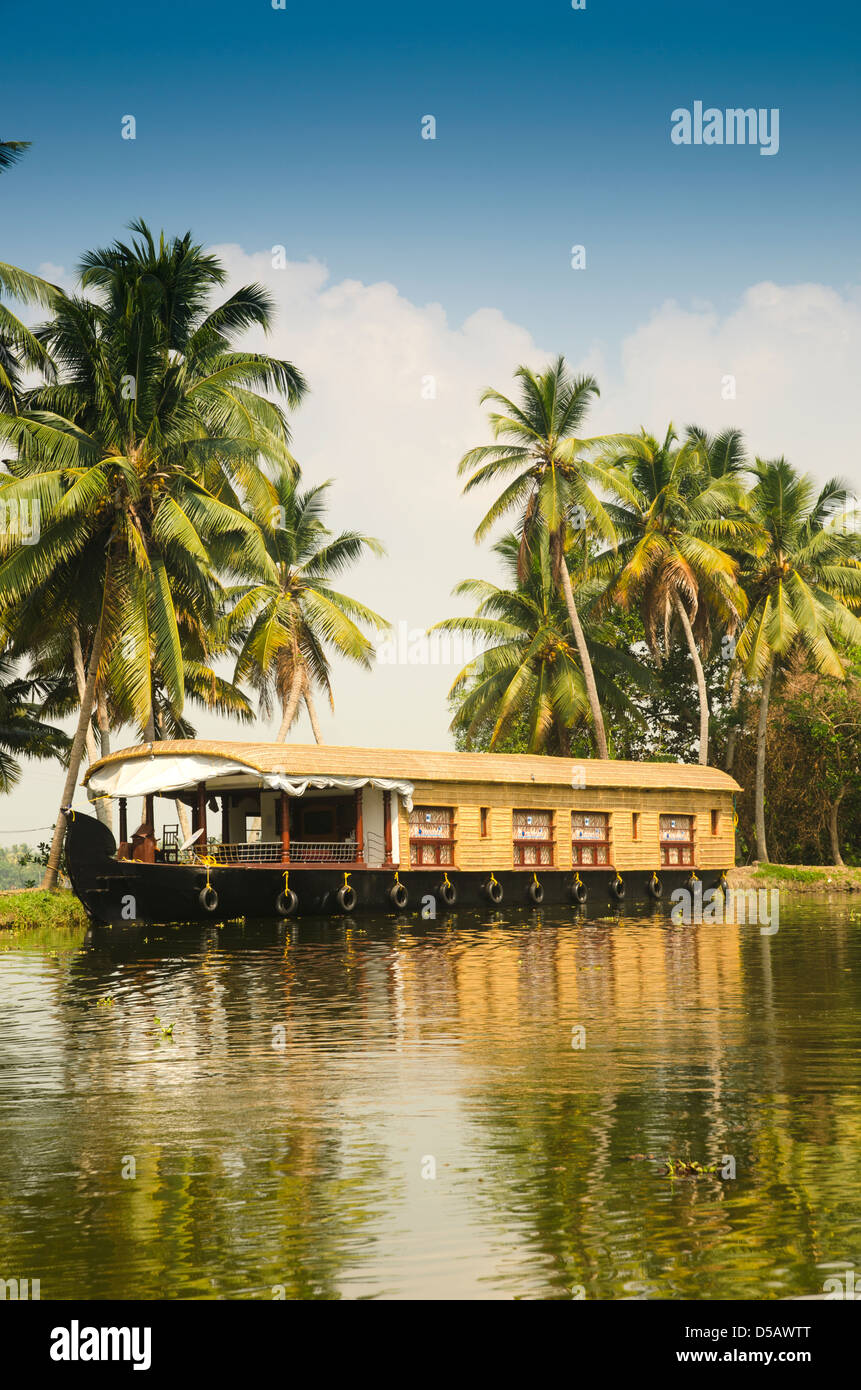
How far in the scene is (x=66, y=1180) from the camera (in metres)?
7.50

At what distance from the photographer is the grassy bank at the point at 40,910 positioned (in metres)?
27.0

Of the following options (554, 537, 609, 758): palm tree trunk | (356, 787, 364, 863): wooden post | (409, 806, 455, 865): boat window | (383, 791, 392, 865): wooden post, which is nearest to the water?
(356, 787, 364, 863): wooden post

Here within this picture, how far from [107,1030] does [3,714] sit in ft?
80.9

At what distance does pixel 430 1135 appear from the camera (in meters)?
8.32

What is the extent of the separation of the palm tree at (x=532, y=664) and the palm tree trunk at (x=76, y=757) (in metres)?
15.7

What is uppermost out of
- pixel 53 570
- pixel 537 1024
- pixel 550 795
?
pixel 53 570

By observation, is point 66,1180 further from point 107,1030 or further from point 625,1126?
point 107,1030

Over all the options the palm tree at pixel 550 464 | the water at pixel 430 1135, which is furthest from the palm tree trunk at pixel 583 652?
the water at pixel 430 1135

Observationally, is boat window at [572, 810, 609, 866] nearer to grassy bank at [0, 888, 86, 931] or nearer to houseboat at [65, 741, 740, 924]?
houseboat at [65, 741, 740, 924]

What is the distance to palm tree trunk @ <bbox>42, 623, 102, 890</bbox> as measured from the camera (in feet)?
90.5

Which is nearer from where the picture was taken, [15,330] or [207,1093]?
[207,1093]

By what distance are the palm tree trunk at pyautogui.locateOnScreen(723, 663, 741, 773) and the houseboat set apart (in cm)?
994
